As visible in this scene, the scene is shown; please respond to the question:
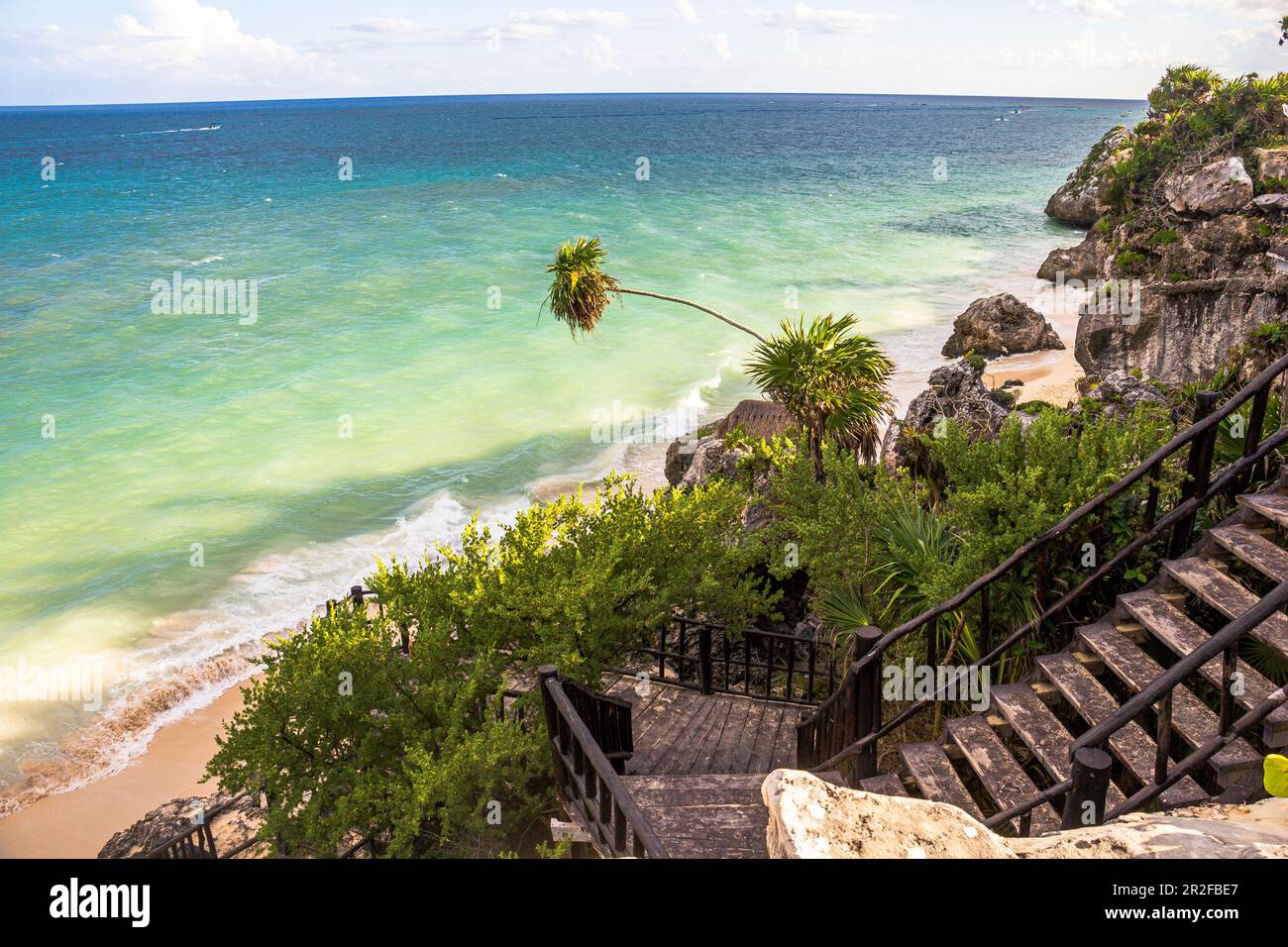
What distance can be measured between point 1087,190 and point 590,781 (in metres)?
57.7

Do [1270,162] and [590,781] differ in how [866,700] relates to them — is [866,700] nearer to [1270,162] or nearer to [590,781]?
[590,781]

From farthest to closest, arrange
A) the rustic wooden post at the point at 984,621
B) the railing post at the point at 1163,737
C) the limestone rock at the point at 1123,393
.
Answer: the limestone rock at the point at 1123,393
the rustic wooden post at the point at 984,621
the railing post at the point at 1163,737

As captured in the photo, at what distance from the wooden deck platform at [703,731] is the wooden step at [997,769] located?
225 cm

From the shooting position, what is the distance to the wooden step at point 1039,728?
6.12 m

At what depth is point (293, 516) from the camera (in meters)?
22.3

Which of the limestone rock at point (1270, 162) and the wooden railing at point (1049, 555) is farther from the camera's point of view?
the limestone rock at point (1270, 162)

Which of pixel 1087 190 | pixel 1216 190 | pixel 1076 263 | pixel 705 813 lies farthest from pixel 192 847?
pixel 1087 190

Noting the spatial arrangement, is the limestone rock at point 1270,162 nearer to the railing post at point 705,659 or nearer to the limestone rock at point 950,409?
the limestone rock at point 950,409

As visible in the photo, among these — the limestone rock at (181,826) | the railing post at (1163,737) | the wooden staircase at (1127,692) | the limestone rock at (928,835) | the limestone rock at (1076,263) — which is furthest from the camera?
the limestone rock at (1076,263)

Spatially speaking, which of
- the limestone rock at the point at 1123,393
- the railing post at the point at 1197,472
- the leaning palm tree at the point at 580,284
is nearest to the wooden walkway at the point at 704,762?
the railing post at the point at 1197,472

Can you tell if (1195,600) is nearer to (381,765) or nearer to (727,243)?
(381,765)

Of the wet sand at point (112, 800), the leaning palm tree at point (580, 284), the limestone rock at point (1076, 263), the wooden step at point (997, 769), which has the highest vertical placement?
the limestone rock at point (1076, 263)

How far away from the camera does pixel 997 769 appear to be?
6488 mm

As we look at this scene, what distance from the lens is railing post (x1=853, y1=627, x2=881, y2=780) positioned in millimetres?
6730
